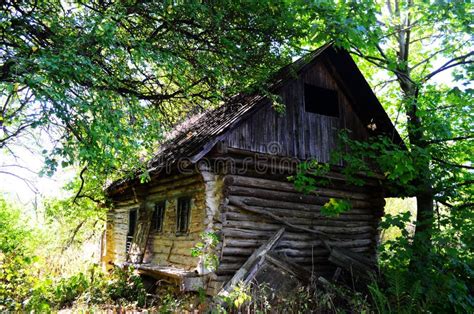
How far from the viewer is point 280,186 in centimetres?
906

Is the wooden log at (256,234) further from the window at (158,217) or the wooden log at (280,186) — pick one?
the window at (158,217)

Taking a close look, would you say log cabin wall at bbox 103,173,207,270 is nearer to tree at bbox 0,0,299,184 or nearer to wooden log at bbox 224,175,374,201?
wooden log at bbox 224,175,374,201

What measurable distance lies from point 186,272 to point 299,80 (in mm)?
5539

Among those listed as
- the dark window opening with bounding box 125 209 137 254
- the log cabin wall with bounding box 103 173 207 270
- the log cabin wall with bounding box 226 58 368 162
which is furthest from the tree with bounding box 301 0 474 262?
the dark window opening with bounding box 125 209 137 254

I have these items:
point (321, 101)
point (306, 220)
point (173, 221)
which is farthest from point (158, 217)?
point (321, 101)

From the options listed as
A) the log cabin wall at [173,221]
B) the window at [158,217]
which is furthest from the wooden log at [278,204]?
the window at [158,217]

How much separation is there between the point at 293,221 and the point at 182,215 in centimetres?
279

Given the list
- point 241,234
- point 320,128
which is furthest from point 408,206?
point 241,234

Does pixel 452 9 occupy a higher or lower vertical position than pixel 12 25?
higher

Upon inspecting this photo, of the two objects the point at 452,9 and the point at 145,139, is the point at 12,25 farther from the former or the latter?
the point at 452,9

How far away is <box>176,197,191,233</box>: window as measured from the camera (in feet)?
29.6

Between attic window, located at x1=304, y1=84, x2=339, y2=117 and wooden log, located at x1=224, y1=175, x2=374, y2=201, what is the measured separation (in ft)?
7.24

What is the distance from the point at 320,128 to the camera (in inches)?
382

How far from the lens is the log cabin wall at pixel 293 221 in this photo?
317 inches
